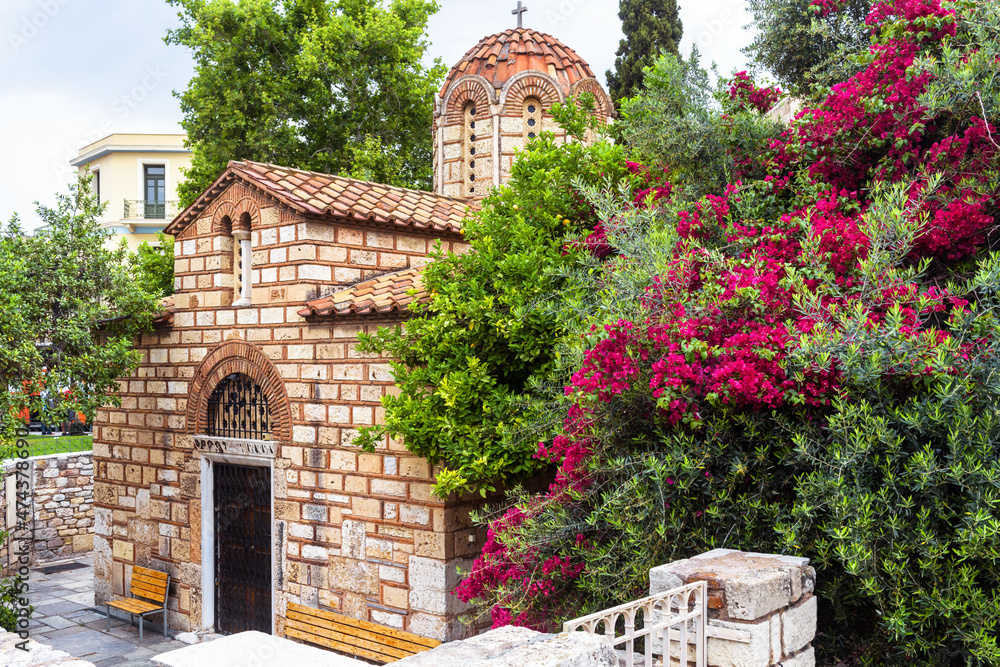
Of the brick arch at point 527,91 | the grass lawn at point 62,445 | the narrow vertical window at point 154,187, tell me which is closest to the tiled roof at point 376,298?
the brick arch at point 527,91

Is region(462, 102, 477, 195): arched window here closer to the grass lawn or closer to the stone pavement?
the stone pavement

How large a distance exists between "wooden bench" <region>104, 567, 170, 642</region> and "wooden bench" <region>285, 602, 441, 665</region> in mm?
2110

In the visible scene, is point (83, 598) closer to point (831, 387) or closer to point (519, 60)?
point (519, 60)

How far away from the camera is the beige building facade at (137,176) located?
27922 millimetres

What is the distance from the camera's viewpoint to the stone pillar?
11.3 feet

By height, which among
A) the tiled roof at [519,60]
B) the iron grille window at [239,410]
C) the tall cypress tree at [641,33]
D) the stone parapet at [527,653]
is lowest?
the stone parapet at [527,653]

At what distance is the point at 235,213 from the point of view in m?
8.91

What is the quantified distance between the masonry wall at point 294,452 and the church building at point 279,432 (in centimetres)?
2

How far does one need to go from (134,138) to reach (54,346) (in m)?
22.0

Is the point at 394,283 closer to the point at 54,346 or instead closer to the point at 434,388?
the point at 434,388

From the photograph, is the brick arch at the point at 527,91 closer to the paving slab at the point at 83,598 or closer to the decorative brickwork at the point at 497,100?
the decorative brickwork at the point at 497,100

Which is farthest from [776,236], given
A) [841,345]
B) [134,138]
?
[134,138]

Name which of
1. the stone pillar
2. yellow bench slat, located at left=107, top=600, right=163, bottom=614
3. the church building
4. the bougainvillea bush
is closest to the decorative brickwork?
the church building

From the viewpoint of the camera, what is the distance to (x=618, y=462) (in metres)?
4.43
